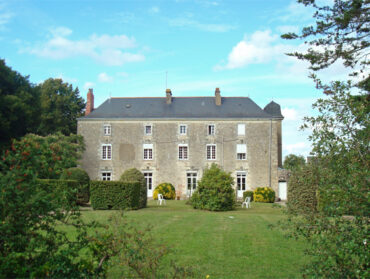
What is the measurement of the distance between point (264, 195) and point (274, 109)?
8.12m

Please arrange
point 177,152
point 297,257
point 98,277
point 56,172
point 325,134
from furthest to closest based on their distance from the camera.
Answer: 1. point 177,152
2. point 297,257
3. point 325,134
4. point 56,172
5. point 98,277

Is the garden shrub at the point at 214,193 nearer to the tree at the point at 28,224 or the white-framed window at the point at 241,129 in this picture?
the white-framed window at the point at 241,129

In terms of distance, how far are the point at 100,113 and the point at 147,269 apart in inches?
1119

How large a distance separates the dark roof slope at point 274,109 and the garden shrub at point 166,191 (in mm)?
10782

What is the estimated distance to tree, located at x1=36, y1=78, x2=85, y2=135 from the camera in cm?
3566

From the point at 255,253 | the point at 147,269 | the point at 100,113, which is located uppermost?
the point at 100,113

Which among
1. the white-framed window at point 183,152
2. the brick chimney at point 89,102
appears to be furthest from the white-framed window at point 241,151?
the brick chimney at point 89,102

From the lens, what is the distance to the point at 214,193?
18484mm

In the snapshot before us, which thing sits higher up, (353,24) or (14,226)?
(353,24)

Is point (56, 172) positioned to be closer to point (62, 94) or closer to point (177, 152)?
point (177, 152)

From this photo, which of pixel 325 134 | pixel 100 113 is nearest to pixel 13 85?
pixel 100 113

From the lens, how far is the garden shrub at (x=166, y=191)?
2809 cm

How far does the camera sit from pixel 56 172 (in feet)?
12.6

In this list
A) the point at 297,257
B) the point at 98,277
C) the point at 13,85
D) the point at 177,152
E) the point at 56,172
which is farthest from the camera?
the point at 177,152
